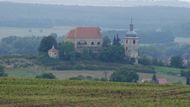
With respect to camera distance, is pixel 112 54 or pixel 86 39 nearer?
pixel 112 54

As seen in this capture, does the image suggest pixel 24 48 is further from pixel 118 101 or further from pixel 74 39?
pixel 118 101

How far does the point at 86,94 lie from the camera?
37188 mm

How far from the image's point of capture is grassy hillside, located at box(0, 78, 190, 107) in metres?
33.8

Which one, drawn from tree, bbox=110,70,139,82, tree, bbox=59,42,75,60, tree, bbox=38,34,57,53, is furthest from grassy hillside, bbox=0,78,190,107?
tree, bbox=38,34,57,53

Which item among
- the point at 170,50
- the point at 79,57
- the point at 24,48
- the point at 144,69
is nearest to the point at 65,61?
the point at 79,57

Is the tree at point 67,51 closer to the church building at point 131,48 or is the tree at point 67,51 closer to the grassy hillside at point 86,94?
the church building at point 131,48

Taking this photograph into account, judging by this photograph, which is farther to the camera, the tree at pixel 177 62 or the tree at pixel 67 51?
the tree at pixel 177 62

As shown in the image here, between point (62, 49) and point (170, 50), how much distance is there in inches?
2001

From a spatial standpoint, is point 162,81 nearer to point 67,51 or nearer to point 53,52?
point 53,52

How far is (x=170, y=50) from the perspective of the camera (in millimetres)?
129125

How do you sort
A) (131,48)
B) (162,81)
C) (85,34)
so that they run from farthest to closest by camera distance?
(85,34), (131,48), (162,81)

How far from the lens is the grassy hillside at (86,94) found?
33.8 meters

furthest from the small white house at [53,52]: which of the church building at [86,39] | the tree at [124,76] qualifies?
the tree at [124,76]

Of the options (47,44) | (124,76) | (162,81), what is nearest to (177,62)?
(47,44)
